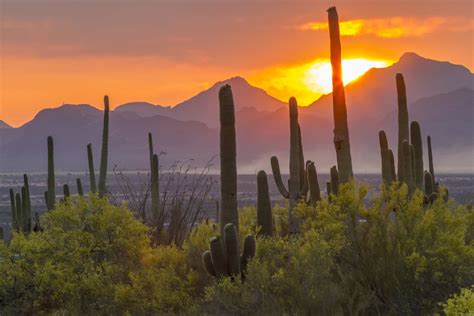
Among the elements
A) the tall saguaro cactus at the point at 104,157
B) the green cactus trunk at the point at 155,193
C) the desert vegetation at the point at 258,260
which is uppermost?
the tall saguaro cactus at the point at 104,157

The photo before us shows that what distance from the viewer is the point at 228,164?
14.0 meters

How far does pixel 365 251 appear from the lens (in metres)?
12.0

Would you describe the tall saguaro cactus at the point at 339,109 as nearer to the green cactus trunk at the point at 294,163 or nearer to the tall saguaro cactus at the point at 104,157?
the green cactus trunk at the point at 294,163

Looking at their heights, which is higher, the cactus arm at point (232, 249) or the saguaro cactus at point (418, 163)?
the saguaro cactus at point (418, 163)

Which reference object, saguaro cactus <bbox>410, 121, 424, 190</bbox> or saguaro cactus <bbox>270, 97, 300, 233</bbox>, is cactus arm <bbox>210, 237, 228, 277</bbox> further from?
saguaro cactus <bbox>410, 121, 424, 190</bbox>

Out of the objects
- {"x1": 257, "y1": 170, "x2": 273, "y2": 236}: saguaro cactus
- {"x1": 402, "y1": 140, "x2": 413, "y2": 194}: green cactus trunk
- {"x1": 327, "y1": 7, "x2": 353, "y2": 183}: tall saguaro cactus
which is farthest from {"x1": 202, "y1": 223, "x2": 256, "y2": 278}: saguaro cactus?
{"x1": 402, "y1": 140, "x2": 413, "y2": 194}: green cactus trunk

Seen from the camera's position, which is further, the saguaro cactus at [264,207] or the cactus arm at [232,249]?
the saguaro cactus at [264,207]

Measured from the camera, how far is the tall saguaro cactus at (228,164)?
1380 centimetres

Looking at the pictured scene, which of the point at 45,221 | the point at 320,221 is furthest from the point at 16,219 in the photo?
the point at 320,221

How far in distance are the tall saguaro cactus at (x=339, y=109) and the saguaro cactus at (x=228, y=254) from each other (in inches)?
187

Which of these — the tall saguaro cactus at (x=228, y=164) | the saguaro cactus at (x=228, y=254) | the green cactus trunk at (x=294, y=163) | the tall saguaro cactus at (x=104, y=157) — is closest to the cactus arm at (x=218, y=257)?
the saguaro cactus at (x=228, y=254)

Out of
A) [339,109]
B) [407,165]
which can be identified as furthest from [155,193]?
[407,165]

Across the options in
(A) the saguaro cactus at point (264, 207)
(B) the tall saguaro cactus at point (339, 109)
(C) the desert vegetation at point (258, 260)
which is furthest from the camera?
(B) the tall saguaro cactus at point (339, 109)

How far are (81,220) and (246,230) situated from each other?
10.3 feet
